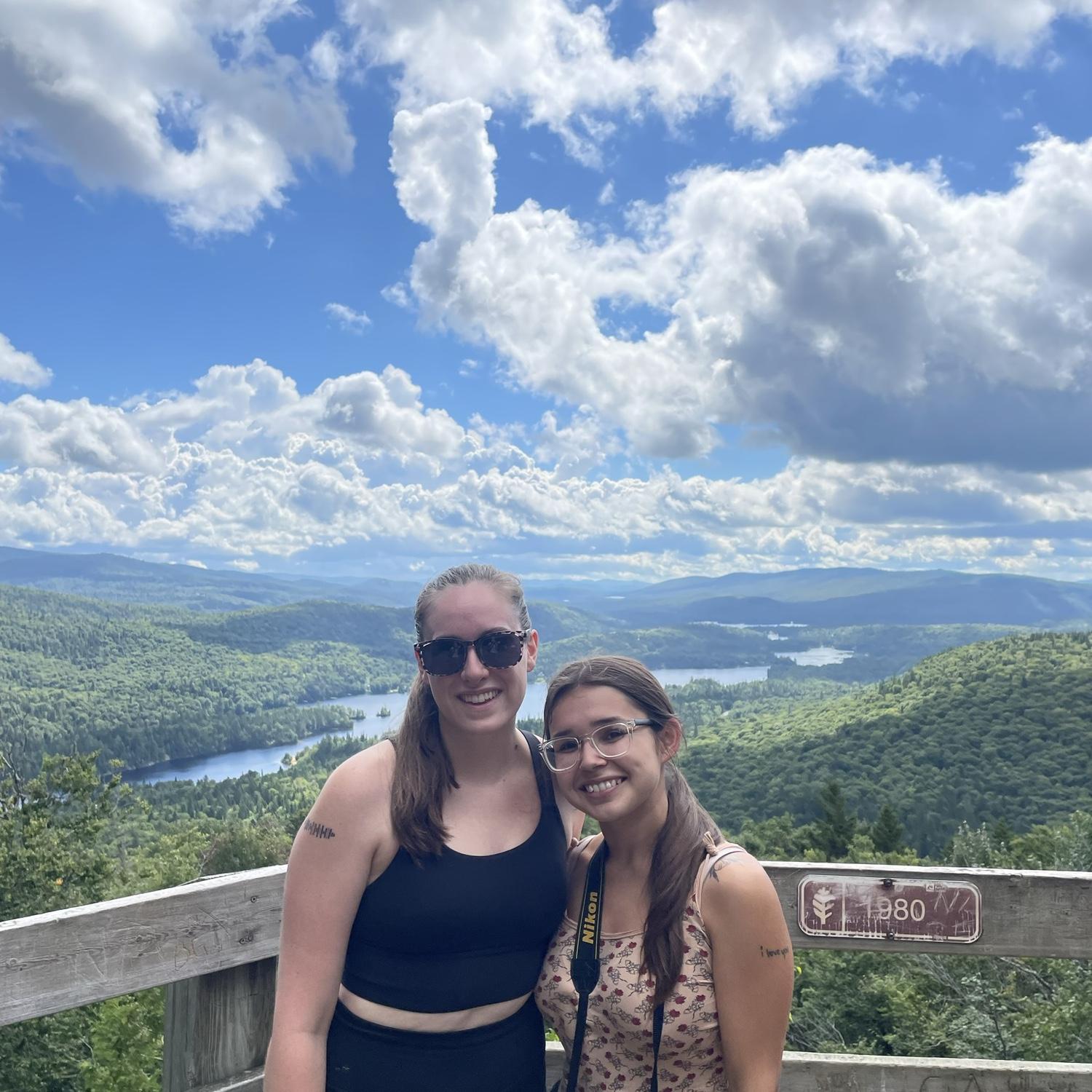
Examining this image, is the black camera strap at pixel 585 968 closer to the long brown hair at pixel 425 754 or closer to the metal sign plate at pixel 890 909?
the long brown hair at pixel 425 754

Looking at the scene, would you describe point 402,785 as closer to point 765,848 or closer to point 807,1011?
point 807,1011

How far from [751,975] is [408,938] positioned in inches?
31.0

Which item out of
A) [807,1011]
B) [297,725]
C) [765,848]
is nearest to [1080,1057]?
[807,1011]

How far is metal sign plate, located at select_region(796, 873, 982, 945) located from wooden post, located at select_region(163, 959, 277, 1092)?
162cm

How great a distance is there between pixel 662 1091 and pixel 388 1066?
64 cm

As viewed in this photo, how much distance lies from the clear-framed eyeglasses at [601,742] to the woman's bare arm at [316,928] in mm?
451

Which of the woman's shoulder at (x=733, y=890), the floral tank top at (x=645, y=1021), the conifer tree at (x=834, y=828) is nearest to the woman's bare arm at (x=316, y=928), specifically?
the floral tank top at (x=645, y=1021)

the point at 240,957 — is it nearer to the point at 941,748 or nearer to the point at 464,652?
the point at 464,652

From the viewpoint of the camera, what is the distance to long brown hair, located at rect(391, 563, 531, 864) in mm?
2166

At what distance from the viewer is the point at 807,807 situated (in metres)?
70.3

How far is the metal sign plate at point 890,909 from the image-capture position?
269 cm

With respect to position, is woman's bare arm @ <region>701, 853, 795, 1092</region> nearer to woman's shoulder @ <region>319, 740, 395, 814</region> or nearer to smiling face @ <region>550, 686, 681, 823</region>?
smiling face @ <region>550, 686, 681, 823</region>

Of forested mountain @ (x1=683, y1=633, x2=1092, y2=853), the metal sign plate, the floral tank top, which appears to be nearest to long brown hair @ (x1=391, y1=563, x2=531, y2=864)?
the floral tank top

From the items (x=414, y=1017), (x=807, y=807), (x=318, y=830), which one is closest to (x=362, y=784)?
(x=318, y=830)
